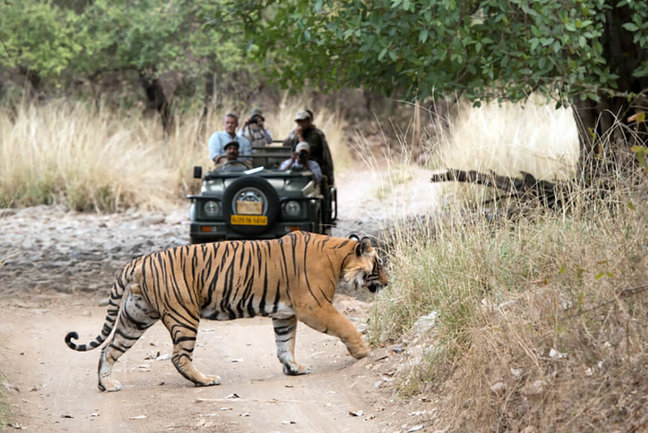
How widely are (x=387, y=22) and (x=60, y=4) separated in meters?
15.0

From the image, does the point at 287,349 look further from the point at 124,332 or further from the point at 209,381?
the point at 124,332

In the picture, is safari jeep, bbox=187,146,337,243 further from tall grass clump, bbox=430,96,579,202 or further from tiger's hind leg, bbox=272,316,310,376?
tall grass clump, bbox=430,96,579,202

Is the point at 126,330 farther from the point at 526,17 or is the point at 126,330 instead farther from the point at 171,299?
the point at 526,17

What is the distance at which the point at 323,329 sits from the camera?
20.7 feet

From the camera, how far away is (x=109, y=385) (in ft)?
20.1

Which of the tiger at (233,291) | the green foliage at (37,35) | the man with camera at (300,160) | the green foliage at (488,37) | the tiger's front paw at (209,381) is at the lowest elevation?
the tiger's front paw at (209,381)

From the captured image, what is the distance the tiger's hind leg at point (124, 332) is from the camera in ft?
20.1

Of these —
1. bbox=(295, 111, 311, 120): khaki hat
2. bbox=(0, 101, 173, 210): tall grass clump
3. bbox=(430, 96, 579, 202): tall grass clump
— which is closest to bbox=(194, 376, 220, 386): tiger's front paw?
bbox=(295, 111, 311, 120): khaki hat

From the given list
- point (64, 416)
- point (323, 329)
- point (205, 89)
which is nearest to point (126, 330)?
point (64, 416)

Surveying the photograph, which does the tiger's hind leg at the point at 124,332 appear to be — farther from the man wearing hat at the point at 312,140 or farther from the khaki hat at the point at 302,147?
the man wearing hat at the point at 312,140

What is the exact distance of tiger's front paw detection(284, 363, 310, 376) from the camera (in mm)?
6402

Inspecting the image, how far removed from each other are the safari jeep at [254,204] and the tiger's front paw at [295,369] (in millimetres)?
3010

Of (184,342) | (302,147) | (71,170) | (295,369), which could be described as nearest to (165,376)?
(184,342)

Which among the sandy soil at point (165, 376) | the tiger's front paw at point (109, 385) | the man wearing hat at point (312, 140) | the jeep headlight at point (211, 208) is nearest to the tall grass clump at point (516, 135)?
the man wearing hat at point (312, 140)
